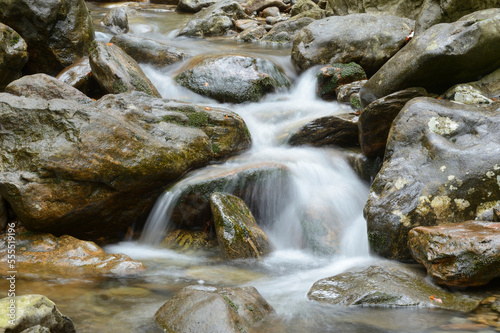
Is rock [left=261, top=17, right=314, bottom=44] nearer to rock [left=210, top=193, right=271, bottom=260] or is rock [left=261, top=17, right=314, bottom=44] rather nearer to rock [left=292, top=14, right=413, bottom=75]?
rock [left=292, top=14, right=413, bottom=75]

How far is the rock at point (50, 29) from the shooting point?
29.3ft

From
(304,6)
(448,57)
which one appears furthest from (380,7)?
(448,57)

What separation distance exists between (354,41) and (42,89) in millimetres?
7160

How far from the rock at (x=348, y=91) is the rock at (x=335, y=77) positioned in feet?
1.57

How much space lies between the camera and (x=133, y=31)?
1616cm

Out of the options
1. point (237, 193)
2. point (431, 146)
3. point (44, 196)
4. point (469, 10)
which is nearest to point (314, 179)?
point (237, 193)

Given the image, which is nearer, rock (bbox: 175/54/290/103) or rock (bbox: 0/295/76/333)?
rock (bbox: 0/295/76/333)

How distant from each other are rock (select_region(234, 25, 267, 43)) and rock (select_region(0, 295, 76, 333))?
13895 mm

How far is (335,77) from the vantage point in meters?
9.69

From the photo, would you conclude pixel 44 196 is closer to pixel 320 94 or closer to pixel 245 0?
pixel 320 94

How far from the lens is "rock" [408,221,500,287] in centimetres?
359

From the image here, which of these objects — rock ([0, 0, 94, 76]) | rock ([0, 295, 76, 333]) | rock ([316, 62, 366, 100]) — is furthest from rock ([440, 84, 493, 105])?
rock ([0, 0, 94, 76])

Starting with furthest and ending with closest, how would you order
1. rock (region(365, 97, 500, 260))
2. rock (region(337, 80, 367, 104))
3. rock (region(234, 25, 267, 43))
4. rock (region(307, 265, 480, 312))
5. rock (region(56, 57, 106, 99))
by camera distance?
rock (region(234, 25, 267, 43))
rock (region(337, 80, 367, 104))
rock (region(56, 57, 106, 99))
rock (region(365, 97, 500, 260))
rock (region(307, 265, 480, 312))

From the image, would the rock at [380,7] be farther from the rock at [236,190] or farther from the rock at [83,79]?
the rock at [83,79]
